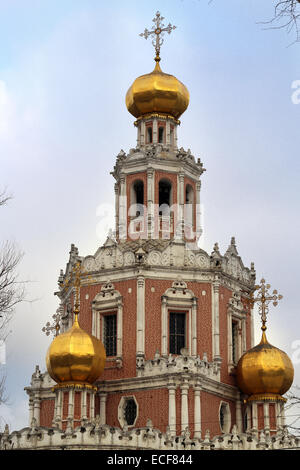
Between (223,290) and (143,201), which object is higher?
(143,201)

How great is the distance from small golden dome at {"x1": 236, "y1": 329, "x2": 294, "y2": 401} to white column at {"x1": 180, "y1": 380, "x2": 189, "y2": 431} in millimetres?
3314

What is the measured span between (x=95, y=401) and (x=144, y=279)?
5.25m

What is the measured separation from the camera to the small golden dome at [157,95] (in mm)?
48031

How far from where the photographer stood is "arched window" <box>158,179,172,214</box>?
4709 centimetres

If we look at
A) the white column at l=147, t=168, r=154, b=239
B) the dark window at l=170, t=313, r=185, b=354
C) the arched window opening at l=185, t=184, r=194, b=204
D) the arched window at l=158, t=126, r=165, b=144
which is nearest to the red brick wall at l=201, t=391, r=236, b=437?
the dark window at l=170, t=313, r=185, b=354

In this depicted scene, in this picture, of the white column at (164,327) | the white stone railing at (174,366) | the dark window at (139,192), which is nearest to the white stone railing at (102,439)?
the white stone railing at (174,366)

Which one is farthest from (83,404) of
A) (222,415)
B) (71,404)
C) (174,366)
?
(222,415)

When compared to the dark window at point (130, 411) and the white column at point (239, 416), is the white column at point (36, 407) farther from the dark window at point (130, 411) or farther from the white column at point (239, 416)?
the white column at point (239, 416)

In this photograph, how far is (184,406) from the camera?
133 feet
